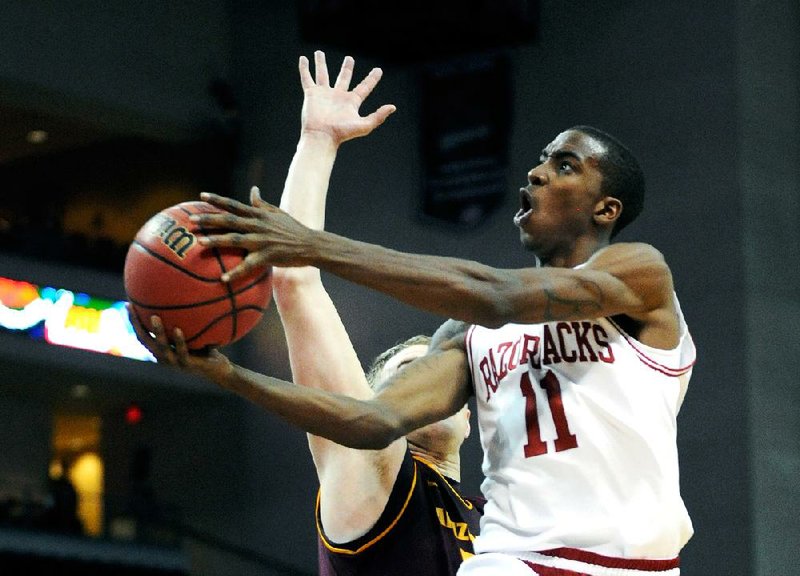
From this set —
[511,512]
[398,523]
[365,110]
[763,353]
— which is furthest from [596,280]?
[365,110]

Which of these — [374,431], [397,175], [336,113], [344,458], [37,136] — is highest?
[37,136]

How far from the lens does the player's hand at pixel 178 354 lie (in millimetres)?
3209

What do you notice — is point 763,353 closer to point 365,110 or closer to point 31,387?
point 365,110

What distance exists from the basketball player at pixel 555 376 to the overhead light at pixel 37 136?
1389 cm

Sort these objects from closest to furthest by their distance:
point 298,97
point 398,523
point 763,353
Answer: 1. point 398,523
2. point 763,353
3. point 298,97

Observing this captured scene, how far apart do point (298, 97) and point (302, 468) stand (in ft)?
15.7

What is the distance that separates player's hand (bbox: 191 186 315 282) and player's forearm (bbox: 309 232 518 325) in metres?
0.05

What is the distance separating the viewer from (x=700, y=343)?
12273 mm

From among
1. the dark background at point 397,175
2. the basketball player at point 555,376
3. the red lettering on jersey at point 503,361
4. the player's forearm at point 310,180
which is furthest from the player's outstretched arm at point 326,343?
the dark background at point 397,175

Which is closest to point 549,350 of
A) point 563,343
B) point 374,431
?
point 563,343

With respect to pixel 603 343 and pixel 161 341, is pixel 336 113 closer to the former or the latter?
pixel 603 343

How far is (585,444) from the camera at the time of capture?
3531 mm

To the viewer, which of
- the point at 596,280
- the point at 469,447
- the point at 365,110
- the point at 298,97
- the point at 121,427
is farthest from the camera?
the point at 121,427

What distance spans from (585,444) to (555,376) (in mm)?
234
